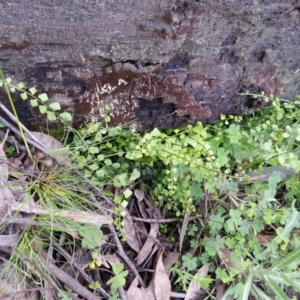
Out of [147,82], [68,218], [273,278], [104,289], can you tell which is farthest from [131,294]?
[147,82]

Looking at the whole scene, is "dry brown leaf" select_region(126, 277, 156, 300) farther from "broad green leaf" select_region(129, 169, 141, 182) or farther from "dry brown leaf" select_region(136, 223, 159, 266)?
"broad green leaf" select_region(129, 169, 141, 182)

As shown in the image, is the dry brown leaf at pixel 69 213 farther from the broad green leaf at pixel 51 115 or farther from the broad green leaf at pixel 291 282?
the broad green leaf at pixel 291 282

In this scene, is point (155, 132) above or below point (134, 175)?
above

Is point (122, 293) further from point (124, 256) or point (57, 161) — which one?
point (57, 161)

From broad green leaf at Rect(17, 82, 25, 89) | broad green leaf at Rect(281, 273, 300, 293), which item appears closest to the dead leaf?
broad green leaf at Rect(281, 273, 300, 293)

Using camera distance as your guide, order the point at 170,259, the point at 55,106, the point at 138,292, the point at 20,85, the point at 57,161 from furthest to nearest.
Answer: the point at 170,259 → the point at 138,292 → the point at 57,161 → the point at 55,106 → the point at 20,85

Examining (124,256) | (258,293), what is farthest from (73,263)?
(258,293)

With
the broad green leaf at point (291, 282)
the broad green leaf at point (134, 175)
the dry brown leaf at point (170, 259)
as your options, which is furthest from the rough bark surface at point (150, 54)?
the broad green leaf at point (291, 282)
